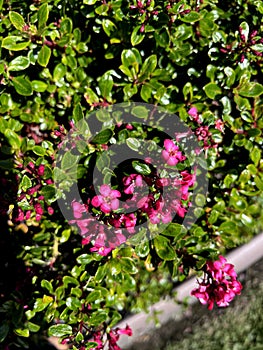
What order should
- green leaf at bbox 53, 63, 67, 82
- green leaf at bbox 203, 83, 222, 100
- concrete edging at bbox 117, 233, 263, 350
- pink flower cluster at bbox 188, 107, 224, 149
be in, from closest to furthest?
pink flower cluster at bbox 188, 107, 224, 149 < green leaf at bbox 203, 83, 222, 100 < green leaf at bbox 53, 63, 67, 82 < concrete edging at bbox 117, 233, 263, 350

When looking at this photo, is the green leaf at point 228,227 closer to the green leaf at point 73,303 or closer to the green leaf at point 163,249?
the green leaf at point 163,249

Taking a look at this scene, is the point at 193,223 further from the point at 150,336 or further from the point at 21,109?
the point at 150,336

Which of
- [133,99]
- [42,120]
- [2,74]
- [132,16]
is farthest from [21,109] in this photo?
[132,16]

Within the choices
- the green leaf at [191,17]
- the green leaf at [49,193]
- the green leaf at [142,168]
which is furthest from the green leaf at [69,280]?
the green leaf at [191,17]

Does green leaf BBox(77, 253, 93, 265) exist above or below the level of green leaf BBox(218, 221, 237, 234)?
below

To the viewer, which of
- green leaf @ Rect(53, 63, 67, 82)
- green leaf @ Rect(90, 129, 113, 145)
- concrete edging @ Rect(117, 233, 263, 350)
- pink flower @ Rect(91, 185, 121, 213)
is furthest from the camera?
Answer: concrete edging @ Rect(117, 233, 263, 350)

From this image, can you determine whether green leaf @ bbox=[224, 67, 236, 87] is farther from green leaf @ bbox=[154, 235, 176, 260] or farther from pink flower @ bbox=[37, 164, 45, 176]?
pink flower @ bbox=[37, 164, 45, 176]

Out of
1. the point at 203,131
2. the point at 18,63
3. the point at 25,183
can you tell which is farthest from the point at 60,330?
the point at 18,63

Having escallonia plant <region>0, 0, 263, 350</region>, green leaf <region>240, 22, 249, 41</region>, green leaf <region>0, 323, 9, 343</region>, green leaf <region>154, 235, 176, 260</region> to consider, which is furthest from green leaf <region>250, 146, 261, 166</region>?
green leaf <region>0, 323, 9, 343</region>
